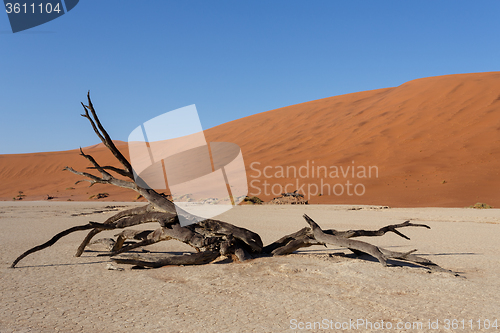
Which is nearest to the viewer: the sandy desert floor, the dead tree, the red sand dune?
the sandy desert floor

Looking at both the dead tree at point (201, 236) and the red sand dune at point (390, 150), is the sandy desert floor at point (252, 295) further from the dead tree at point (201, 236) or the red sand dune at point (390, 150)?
the red sand dune at point (390, 150)

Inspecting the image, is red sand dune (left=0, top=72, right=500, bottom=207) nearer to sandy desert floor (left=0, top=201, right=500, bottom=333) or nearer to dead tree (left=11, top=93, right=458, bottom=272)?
dead tree (left=11, top=93, right=458, bottom=272)

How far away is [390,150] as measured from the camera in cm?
2816

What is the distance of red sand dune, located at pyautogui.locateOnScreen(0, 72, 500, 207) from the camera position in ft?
64.7

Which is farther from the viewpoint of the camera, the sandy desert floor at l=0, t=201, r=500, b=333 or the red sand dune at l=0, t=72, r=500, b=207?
the red sand dune at l=0, t=72, r=500, b=207

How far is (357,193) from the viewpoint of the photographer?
20797 mm

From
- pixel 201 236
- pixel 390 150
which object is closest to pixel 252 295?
pixel 201 236

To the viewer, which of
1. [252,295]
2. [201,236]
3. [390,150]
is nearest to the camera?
[252,295]

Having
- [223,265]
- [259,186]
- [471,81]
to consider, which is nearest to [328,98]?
[471,81]

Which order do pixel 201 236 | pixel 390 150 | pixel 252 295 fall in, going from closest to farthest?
1. pixel 252 295
2. pixel 201 236
3. pixel 390 150

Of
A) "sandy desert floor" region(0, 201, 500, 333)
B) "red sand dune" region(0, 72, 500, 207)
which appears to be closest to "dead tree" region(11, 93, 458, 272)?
"sandy desert floor" region(0, 201, 500, 333)

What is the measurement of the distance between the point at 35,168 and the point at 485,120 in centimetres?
6196

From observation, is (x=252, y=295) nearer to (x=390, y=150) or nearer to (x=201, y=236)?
(x=201, y=236)

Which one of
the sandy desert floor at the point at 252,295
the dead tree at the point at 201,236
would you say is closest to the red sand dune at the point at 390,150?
the dead tree at the point at 201,236
